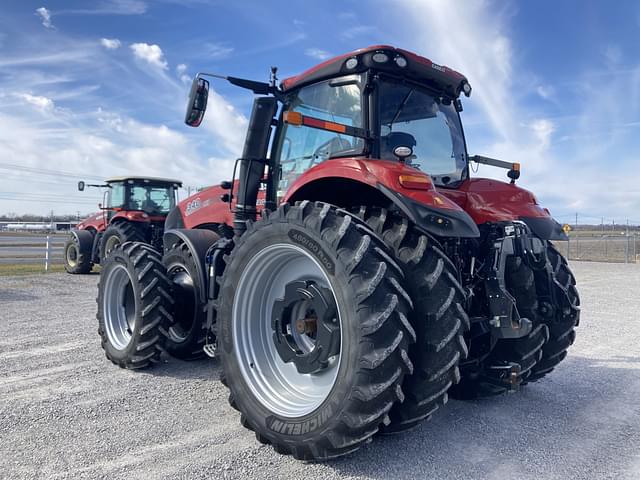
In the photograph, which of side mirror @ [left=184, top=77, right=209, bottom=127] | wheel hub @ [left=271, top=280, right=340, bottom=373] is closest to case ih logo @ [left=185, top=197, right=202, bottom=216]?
side mirror @ [left=184, top=77, right=209, bottom=127]

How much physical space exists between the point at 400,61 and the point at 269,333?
2132mm

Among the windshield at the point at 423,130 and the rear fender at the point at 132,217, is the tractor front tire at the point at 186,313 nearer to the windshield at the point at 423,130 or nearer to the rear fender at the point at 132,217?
the windshield at the point at 423,130

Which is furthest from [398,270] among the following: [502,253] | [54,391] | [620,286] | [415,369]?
[620,286]

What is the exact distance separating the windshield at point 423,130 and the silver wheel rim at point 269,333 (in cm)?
100

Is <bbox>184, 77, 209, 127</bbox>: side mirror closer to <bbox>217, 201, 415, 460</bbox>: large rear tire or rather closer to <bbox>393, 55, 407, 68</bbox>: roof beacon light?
<bbox>217, 201, 415, 460</bbox>: large rear tire

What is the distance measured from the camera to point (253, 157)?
173 inches

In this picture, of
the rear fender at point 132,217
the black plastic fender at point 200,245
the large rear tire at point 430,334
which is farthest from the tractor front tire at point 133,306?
the rear fender at point 132,217

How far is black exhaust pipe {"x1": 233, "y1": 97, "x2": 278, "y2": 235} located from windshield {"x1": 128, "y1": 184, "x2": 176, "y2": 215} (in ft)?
33.5

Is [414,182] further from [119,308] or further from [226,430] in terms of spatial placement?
[119,308]

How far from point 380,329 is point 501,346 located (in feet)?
5.32

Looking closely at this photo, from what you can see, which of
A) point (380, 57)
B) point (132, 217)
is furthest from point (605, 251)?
point (380, 57)

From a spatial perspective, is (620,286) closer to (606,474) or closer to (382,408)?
(606,474)

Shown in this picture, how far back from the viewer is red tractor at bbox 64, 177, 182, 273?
505 inches

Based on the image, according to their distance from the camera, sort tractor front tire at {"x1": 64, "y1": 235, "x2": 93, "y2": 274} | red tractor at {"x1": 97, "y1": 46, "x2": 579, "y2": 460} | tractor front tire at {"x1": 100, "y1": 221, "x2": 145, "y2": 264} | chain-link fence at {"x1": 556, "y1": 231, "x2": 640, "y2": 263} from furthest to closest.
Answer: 1. chain-link fence at {"x1": 556, "y1": 231, "x2": 640, "y2": 263}
2. tractor front tire at {"x1": 64, "y1": 235, "x2": 93, "y2": 274}
3. tractor front tire at {"x1": 100, "y1": 221, "x2": 145, "y2": 264}
4. red tractor at {"x1": 97, "y1": 46, "x2": 579, "y2": 460}
